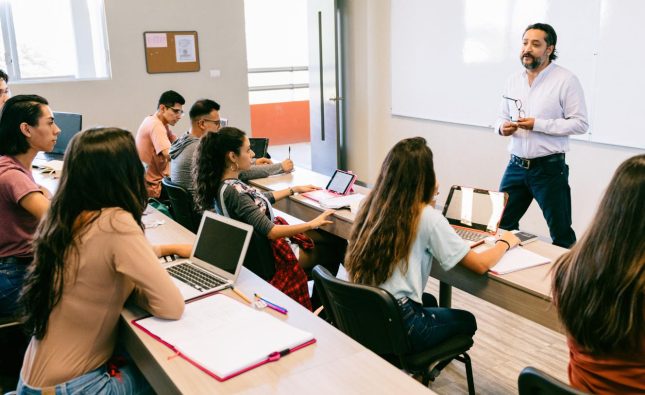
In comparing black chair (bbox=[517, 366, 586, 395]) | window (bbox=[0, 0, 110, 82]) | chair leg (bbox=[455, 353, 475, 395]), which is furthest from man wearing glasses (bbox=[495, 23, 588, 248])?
window (bbox=[0, 0, 110, 82])

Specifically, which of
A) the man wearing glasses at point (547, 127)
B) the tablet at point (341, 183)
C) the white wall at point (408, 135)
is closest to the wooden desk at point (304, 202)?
the tablet at point (341, 183)

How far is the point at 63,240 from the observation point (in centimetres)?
169

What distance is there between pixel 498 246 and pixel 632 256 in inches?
34.7

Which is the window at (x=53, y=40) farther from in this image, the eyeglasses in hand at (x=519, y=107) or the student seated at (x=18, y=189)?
the eyeglasses in hand at (x=519, y=107)

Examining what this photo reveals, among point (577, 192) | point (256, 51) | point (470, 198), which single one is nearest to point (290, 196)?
point (470, 198)

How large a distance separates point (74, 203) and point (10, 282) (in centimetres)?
95

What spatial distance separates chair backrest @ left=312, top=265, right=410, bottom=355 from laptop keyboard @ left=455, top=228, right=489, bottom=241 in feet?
2.14

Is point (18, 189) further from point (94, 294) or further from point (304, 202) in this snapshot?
point (304, 202)

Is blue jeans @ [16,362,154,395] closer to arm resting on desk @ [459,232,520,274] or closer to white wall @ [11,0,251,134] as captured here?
arm resting on desk @ [459,232,520,274]

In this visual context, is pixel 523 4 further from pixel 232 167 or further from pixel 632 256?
pixel 632 256

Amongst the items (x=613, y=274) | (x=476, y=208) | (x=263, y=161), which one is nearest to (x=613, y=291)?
(x=613, y=274)

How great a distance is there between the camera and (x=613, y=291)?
145 centimetres

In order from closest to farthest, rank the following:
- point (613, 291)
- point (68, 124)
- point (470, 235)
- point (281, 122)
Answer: point (613, 291) → point (470, 235) → point (68, 124) → point (281, 122)

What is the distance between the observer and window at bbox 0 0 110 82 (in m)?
5.77
